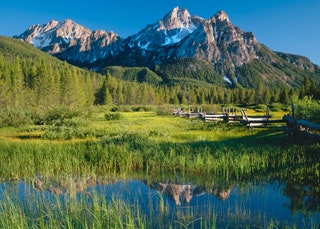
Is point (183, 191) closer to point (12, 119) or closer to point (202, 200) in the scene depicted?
point (202, 200)

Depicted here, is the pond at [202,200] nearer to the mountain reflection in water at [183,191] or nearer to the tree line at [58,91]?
the mountain reflection in water at [183,191]

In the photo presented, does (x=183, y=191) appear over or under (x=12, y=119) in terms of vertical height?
under

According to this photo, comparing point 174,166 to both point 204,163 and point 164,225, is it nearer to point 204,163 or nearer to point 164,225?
point 204,163

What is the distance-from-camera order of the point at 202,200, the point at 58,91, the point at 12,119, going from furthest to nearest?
1. the point at 58,91
2. the point at 12,119
3. the point at 202,200

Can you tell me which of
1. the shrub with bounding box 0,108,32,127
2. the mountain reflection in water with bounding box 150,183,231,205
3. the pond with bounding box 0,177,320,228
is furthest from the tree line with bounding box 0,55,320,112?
the mountain reflection in water with bounding box 150,183,231,205

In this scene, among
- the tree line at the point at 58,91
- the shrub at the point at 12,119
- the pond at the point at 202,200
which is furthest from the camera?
the tree line at the point at 58,91

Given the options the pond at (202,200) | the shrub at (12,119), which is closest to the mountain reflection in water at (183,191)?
the pond at (202,200)

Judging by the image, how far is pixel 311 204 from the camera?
696cm

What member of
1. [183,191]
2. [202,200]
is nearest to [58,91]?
[183,191]

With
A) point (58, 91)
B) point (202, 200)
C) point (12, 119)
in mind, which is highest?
point (58, 91)

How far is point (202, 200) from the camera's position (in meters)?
7.48

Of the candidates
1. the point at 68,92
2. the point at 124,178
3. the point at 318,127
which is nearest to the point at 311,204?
the point at 124,178

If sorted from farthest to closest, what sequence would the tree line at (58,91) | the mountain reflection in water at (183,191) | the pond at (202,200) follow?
the tree line at (58,91) < the mountain reflection in water at (183,191) < the pond at (202,200)

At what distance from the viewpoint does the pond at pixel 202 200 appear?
6.07m
